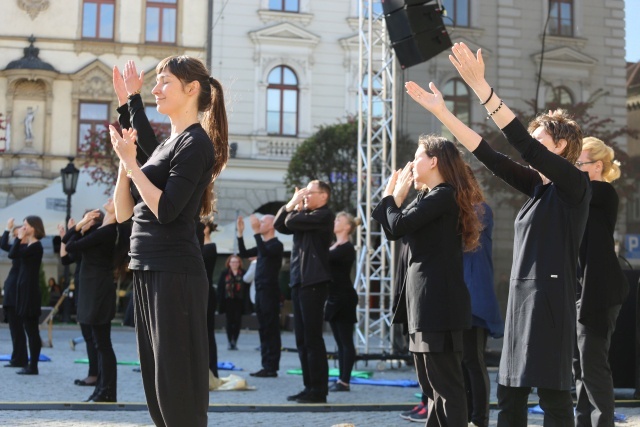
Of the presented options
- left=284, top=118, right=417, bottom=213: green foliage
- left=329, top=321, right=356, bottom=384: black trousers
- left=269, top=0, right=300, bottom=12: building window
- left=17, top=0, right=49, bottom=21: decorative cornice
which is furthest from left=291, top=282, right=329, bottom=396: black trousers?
left=17, top=0, right=49, bottom=21: decorative cornice

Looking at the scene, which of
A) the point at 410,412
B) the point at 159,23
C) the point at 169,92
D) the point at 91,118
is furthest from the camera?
the point at 159,23

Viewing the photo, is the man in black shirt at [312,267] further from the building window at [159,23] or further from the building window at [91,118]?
the building window at [159,23]

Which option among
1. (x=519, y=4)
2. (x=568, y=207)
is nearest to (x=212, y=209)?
(x=568, y=207)

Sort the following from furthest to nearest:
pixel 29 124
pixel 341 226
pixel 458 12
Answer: pixel 29 124 < pixel 458 12 < pixel 341 226

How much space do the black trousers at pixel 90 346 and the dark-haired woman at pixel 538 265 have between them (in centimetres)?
510

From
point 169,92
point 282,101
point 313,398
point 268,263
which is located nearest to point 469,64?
point 169,92

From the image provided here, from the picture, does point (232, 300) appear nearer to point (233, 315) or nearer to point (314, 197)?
point (233, 315)

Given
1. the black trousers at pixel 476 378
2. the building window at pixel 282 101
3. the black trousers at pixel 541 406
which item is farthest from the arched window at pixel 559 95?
the building window at pixel 282 101

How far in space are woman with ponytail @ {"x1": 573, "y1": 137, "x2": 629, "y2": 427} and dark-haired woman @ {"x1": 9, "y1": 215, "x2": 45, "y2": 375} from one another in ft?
22.7

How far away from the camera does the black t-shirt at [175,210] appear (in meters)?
4.11

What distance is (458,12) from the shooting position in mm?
12812

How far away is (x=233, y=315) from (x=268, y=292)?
514 cm

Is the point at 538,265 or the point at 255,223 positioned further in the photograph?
the point at 255,223

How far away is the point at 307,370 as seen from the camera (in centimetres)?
945
